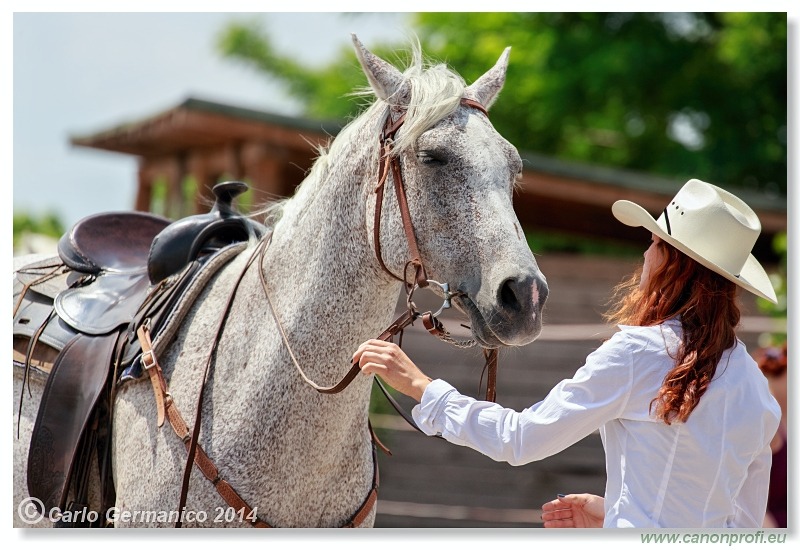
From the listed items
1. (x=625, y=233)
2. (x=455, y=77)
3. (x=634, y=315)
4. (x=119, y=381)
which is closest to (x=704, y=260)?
(x=634, y=315)

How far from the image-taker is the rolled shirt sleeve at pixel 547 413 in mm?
1715

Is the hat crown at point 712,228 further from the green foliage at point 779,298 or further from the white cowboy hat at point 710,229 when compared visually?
the green foliage at point 779,298

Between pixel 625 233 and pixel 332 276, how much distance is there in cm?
610

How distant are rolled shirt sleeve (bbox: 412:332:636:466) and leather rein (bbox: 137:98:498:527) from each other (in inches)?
7.8

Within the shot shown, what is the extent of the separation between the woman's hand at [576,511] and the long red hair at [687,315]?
37 cm

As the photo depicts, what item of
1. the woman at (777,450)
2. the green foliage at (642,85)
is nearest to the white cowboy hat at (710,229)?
the woman at (777,450)

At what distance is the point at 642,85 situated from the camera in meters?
10.2

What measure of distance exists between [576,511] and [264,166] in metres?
4.06

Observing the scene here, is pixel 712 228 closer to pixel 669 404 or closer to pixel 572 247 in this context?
pixel 669 404

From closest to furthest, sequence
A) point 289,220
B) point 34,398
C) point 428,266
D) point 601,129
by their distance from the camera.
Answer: point 428,266 < point 289,220 < point 34,398 < point 601,129

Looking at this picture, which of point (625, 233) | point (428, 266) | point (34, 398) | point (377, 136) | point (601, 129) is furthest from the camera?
point (601, 129)

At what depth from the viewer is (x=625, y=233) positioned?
7781 mm

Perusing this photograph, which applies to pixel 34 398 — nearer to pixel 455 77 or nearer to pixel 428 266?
pixel 428 266

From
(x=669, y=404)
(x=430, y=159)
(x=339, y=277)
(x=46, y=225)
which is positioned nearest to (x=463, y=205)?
(x=430, y=159)
